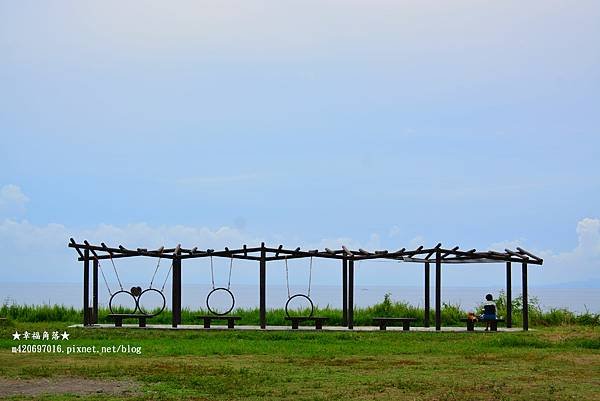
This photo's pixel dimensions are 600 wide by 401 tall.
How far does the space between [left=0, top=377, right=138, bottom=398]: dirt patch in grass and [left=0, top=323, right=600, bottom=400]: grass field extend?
0.03 m

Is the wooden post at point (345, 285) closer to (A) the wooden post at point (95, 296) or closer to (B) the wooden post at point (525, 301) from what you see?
(B) the wooden post at point (525, 301)

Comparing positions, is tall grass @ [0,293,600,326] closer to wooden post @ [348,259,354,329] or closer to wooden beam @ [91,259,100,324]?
wooden beam @ [91,259,100,324]

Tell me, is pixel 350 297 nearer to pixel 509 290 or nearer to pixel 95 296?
pixel 509 290

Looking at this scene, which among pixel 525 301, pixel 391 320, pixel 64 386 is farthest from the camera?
pixel 525 301

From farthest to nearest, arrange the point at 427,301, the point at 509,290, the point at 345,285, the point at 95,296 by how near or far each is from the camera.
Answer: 1. the point at 427,301
2. the point at 509,290
3. the point at 95,296
4. the point at 345,285

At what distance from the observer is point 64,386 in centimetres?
1366

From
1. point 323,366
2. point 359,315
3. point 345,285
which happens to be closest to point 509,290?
point 345,285

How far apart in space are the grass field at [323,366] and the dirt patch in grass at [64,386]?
0.03 meters

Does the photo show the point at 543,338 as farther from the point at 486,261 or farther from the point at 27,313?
the point at 27,313

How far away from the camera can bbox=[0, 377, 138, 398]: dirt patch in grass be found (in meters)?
13.0

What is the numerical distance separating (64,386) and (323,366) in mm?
4419

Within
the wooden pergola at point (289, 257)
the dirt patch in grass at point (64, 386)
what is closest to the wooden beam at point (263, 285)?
the wooden pergola at point (289, 257)

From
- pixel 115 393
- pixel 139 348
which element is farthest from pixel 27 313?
pixel 115 393

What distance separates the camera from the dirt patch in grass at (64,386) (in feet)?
42.8
